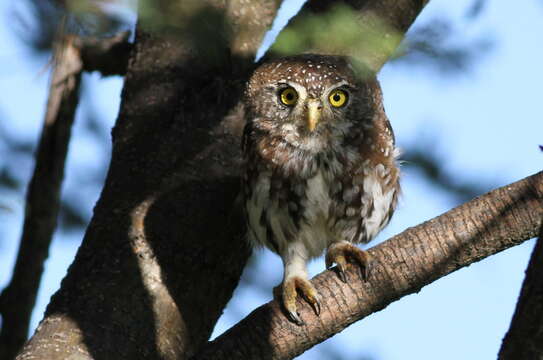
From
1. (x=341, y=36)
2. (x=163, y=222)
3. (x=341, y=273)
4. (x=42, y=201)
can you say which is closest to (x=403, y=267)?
(x=341, y=273)

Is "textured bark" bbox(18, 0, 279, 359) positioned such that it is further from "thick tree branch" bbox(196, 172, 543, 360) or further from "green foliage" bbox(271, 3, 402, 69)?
"thick tree branch" bbox(196, 172, 543, 360)

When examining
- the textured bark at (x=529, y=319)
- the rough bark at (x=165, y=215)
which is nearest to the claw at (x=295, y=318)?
the rough bark at (x=165, y=215)

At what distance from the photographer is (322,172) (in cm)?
336

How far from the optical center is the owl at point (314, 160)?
11.0 ft

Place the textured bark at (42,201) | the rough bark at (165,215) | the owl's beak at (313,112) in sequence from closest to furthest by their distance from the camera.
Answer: the rough bark at (165,215) → the owl's beak at (313,112) → the textured bark at (42,201)

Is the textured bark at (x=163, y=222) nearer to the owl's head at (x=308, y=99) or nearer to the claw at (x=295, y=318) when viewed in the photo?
the owl's head at (x=308, y=99)

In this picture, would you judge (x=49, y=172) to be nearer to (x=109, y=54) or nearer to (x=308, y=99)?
(x=109, y=54)

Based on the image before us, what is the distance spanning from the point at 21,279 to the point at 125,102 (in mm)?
848

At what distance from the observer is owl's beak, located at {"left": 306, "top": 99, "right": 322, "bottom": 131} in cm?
333

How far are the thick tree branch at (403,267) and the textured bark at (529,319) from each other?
1.81ft

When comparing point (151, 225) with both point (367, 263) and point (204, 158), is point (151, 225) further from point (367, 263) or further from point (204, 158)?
point (367, 263)

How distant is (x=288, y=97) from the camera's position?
3.54 meters

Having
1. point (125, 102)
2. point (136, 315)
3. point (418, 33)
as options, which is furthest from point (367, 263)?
point (125, 102)

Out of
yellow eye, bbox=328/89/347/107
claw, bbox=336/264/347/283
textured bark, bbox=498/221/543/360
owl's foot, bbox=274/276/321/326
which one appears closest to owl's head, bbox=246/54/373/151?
yellow eye, bbox=328/89/347/107
